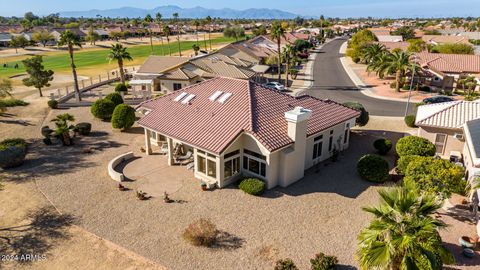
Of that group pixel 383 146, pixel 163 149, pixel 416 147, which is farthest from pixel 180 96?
pixel 416 147

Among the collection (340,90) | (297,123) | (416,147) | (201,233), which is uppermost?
(297,123)

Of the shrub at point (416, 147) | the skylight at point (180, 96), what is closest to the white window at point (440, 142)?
the shrub at point (416, 147)

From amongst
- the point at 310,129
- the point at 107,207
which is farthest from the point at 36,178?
the point at 310,129

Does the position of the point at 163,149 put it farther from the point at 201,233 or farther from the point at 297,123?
the point at 201,233

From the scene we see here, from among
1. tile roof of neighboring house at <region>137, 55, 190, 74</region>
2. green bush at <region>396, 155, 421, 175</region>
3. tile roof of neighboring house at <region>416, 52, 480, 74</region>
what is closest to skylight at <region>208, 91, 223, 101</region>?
green bush at <region>396, 155, 421, 175</region>

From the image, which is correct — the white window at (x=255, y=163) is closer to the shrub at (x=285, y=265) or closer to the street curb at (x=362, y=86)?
the shrub at (x=285, y=265)

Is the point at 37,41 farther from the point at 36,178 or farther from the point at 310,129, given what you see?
the point at 310,129
